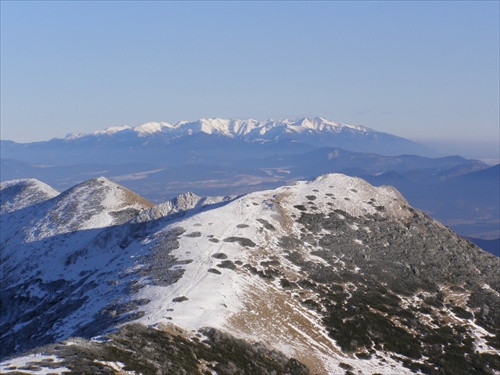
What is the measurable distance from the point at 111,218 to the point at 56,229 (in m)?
10.7

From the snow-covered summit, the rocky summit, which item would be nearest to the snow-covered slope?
the snow-covered summit

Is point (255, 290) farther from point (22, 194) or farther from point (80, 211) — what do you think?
point (22, 194)

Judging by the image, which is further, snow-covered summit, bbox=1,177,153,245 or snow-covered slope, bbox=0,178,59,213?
snow-covered slope, bbox=0,178,59,213

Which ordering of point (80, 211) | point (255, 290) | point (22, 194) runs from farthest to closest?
1. point (22, 194)
2. point (80, 211)
3. point (255, 290)

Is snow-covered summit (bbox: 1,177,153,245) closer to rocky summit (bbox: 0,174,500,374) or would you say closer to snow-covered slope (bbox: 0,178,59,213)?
rocky summit (bbox: 0,174,500,374)

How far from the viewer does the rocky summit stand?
56.4 m

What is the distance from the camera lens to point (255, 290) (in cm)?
7319

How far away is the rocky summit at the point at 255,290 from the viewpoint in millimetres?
56375

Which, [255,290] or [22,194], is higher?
[255,290]

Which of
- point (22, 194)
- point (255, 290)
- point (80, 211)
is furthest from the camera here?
point (22, 194)

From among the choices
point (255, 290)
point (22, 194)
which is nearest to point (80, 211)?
point (22, 194)

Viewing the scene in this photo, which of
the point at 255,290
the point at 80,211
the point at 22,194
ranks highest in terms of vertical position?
the point at 255,290

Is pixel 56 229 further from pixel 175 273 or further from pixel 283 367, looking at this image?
pixel 283 367

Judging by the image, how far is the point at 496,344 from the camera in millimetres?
72875
